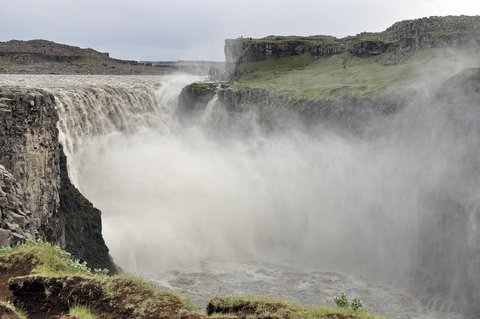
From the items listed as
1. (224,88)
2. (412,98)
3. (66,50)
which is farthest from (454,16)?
(66,50)

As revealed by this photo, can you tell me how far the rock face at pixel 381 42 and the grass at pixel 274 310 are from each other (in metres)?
84.4

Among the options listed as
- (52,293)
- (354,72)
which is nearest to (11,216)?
(52,293)

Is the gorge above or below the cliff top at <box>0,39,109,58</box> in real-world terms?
below

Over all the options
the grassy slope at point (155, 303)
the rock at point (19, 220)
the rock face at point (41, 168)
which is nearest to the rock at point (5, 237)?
the rock at point (19, 220)

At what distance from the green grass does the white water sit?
82.9 ft

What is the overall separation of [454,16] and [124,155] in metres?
78.9

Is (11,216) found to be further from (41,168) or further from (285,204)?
(285,204)

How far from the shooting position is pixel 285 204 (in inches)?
2083

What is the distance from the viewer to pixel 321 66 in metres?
102

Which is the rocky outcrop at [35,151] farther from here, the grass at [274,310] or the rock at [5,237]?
the grass at [274,310]

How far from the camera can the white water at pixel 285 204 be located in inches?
1522

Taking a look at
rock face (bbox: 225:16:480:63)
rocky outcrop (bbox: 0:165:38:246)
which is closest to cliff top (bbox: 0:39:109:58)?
rock face (bbox: 225:16:480:63)

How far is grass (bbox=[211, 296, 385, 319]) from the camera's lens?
10469mm

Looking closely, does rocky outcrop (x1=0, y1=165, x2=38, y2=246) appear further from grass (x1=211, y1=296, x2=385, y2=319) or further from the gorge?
grass (x1=211, y1=296, x2=385, y2=319)
